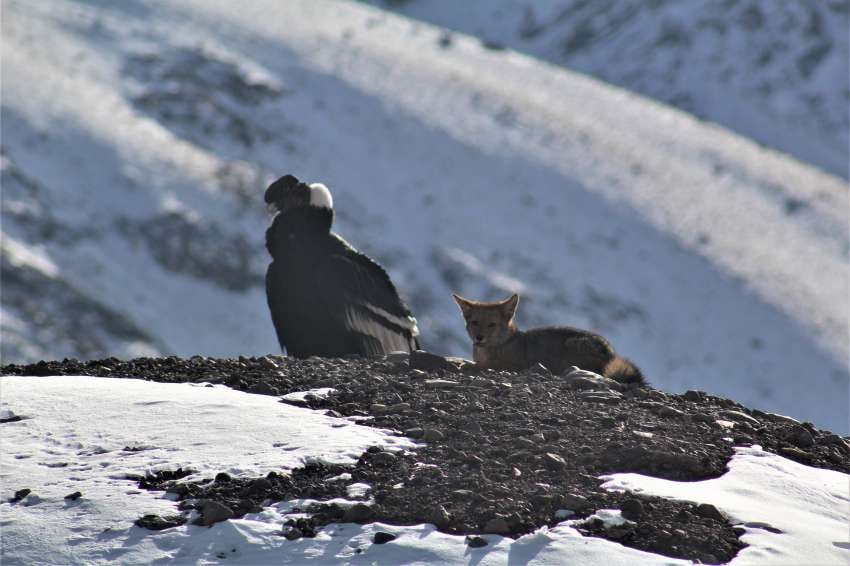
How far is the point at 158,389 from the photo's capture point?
1027cm

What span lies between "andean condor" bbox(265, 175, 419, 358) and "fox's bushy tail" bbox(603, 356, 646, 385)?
2.98 meters

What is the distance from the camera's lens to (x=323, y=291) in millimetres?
13609

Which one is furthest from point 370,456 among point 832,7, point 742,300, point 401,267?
point 832,7

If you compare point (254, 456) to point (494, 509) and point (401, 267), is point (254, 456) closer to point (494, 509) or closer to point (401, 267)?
point (494, 509)

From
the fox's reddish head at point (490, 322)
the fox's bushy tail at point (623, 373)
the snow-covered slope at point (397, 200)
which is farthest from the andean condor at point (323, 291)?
the snow-covered slope at point (397, 200)

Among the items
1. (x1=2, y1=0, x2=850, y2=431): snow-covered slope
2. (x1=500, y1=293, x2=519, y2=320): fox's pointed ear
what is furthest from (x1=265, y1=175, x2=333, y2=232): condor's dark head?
(x1=2, y1=0, x2=850, y2=431): snow-covered slope

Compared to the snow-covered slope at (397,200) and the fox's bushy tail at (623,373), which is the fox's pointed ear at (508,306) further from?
the snow-covered slope at (397,200)

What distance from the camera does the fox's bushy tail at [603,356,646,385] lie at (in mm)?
11266

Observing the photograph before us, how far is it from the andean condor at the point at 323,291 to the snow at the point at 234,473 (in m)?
3.29

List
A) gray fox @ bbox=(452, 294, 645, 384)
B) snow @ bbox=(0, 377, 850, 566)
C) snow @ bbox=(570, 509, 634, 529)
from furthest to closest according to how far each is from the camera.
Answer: gray fox @ bbox=(452, 294, 645, 384) < snow @ bbox=(570, 509, 634, 529) < snow @ bbox=(0, 377, 850, 566)

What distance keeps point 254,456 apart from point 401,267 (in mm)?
35655

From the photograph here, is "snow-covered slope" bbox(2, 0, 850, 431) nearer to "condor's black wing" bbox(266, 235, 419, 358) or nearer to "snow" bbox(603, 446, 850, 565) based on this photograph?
"condor's black wing" bbox(266, 235, 419, 358)

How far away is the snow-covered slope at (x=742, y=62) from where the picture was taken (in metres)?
64.1

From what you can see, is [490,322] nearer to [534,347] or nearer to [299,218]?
[534,347]
